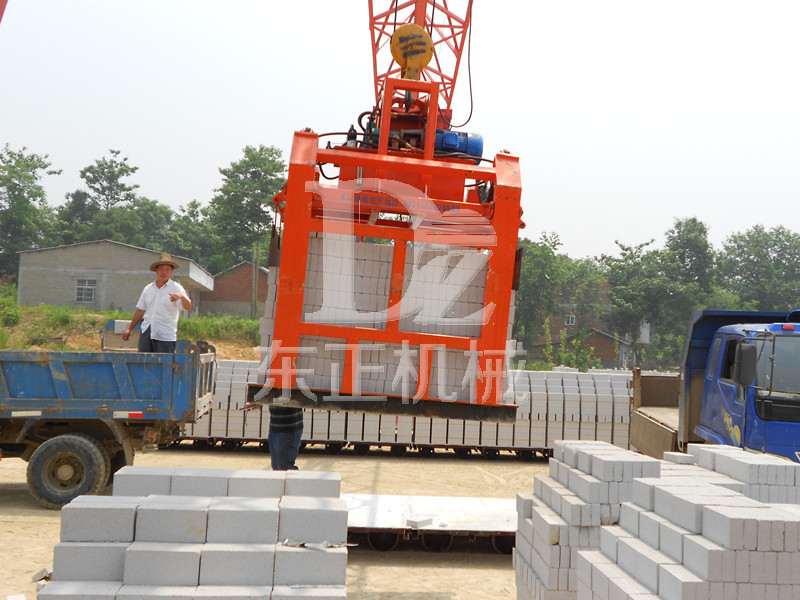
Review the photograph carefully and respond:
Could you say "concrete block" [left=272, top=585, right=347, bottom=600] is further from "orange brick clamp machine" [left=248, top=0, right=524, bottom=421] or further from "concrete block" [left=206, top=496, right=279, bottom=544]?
"orange brick clamp machine" [left=248, top=0, right=524, bottom=421]

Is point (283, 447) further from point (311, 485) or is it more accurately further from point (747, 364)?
point (747, 364)

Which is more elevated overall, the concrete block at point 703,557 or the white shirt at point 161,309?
the white shirt at point 161,309

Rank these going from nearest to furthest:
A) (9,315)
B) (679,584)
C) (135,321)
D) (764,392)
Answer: (679,584), (764,392), (135,321), (9,315)

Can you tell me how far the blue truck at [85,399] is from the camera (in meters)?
8.91

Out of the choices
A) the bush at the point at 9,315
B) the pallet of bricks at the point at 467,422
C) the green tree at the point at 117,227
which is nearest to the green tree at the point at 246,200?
the bush at the point at 9,315

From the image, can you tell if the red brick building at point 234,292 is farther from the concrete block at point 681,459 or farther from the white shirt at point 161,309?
the concrete block at point 681,459

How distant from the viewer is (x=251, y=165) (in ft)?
149

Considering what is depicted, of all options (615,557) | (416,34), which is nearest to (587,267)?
(416,34)

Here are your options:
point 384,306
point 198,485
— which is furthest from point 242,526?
point 384,306

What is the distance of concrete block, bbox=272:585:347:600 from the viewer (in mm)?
4570

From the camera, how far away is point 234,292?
2089 inches

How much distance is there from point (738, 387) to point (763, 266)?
65.5 metres

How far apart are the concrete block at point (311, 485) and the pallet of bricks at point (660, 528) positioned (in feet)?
5.34

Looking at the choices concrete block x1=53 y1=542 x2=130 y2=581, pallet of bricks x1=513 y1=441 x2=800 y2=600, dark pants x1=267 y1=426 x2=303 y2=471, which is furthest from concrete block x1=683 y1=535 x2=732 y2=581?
dark pants x1=267 y1=426 x2=303 y2=471
